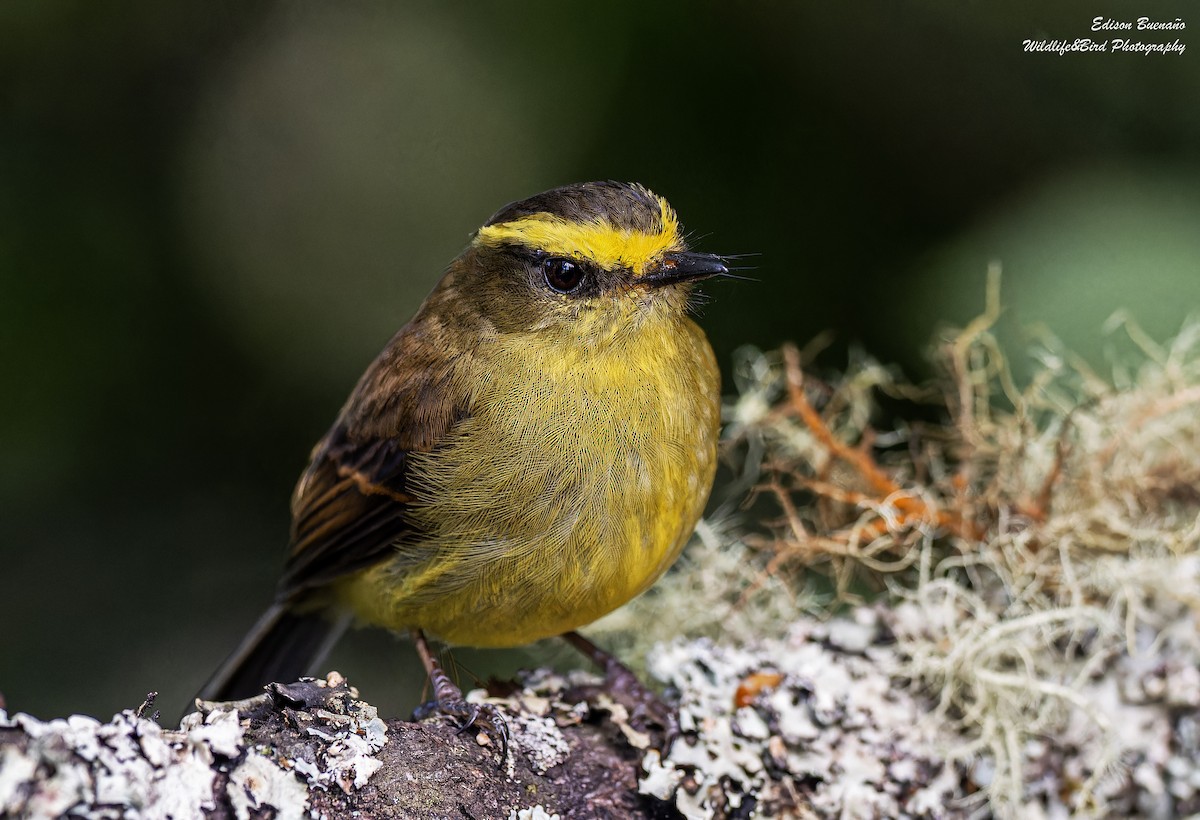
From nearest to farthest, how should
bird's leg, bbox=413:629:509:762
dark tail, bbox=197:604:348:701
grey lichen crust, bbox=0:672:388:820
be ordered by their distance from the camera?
1. grey lichen crust, bbox=0:672:388:820
2. bird's leg, bbox=413:629:509:762
3. dark tail, bbox=197:604:348:701

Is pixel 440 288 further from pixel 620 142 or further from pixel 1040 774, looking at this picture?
pixel 1040 774

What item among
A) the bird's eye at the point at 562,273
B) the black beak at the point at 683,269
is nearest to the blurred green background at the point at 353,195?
the black beak at the point at 683,269

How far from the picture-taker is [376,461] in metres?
3.30

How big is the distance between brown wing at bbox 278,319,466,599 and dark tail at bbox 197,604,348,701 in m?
0.29

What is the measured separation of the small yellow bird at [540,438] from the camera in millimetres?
2852

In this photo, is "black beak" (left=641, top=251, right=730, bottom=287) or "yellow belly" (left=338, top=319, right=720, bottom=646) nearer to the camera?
"yellow belly" (left=338, top=319, right=720, bottom=646)

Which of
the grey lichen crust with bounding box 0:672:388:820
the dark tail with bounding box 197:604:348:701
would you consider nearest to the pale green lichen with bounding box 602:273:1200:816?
the dark tail with bounding box 197:604:348:701

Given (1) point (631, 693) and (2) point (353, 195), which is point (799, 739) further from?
(2) point (353, 195)

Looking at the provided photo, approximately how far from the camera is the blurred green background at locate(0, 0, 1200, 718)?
4113mm

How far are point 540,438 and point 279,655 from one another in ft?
4.96

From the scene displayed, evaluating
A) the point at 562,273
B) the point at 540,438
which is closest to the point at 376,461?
the point at 540,438

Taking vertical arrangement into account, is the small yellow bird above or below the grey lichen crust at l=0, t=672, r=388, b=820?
above

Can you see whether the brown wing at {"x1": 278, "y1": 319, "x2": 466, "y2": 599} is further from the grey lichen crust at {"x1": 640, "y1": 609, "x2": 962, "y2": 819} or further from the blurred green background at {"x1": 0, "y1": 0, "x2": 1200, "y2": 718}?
the blurred green background at {"x1": 0, "y1": 0, "x2": 1200, "y2": 718}

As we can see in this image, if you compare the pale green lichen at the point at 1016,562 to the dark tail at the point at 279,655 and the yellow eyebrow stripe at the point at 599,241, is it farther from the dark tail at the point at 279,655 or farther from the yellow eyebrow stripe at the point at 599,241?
the dark tail at the point at 279,655
